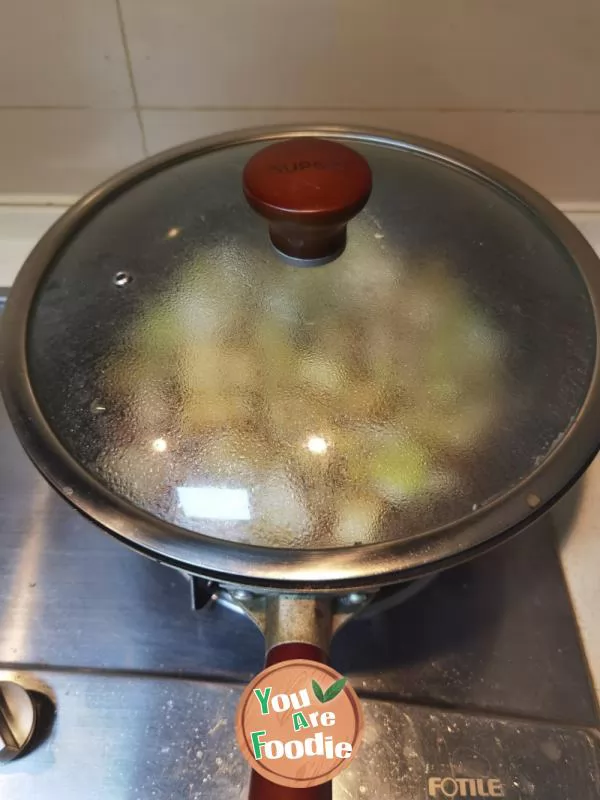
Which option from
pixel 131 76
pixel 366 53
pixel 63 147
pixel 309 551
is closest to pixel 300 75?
pixel 366 53

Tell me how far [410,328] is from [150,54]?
514 mm

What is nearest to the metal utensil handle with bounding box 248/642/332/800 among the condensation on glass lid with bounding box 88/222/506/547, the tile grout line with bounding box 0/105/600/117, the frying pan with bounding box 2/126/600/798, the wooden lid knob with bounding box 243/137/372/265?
the frying pan with bounding box 2/126/600/798

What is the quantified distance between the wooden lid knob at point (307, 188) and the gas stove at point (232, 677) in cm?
34

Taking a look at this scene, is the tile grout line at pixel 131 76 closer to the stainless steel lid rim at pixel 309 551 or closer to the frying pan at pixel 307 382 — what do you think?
the frying pan at pixel 307 382

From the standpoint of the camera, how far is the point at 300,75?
32.7 inches

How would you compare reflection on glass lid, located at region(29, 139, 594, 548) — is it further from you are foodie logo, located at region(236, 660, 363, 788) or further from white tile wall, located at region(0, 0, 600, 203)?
white tile wall, located at region(0, 0, 600, 203)

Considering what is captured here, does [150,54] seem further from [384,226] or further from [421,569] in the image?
[421,569]

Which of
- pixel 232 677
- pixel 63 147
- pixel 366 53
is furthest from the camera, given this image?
pixel 63 147

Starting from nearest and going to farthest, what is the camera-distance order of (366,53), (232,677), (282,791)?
(282,791)
(232,677)
(366,53)

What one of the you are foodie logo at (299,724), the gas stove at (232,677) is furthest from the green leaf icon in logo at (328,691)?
the gas stove at (232,677)

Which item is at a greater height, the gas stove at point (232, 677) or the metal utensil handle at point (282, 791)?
the metal utensil handle at point (282, 791)

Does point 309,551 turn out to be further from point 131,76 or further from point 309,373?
point 131,76

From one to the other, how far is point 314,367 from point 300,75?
476mm

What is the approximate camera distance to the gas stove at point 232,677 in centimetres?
59
